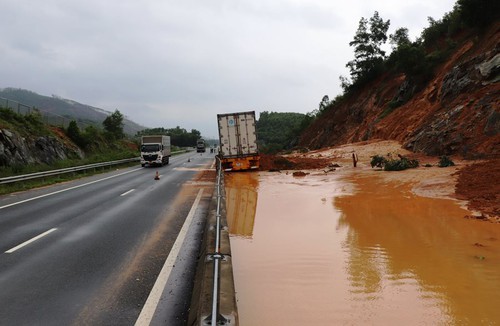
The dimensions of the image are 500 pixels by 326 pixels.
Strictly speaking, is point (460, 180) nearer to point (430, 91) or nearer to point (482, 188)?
point (482, 188)

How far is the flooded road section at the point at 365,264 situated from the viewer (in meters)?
5.19

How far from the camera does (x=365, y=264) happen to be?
7.27 m

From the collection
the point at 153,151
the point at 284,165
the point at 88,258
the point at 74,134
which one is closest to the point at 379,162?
the point at 284,165

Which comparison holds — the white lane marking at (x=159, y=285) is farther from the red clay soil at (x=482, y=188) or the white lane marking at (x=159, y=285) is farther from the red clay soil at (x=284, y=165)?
the red clay soil at (x=284, y=165)

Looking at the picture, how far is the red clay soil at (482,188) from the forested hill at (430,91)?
4.90m

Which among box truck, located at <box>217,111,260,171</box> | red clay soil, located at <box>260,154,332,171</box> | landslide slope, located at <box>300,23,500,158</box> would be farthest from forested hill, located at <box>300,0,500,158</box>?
box truck, located at <box>217,111,260,171</box>

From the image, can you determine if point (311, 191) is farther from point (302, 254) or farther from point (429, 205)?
point (302, 254)

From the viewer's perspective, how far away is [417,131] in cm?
3148

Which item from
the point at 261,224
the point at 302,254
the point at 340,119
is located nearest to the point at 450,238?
the point at 302,254

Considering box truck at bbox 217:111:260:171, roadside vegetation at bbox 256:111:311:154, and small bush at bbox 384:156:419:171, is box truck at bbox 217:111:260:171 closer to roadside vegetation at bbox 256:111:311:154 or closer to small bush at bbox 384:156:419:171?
small bush at bbox 384:156:419:171

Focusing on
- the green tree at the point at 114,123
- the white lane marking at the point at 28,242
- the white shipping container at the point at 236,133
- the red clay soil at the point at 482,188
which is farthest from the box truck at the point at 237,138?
the green tree at the point at 114,123

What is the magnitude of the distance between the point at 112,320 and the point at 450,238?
296 inches

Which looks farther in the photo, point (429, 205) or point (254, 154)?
point (254, 154)

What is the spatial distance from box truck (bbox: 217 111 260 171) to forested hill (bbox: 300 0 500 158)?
12514 mm
